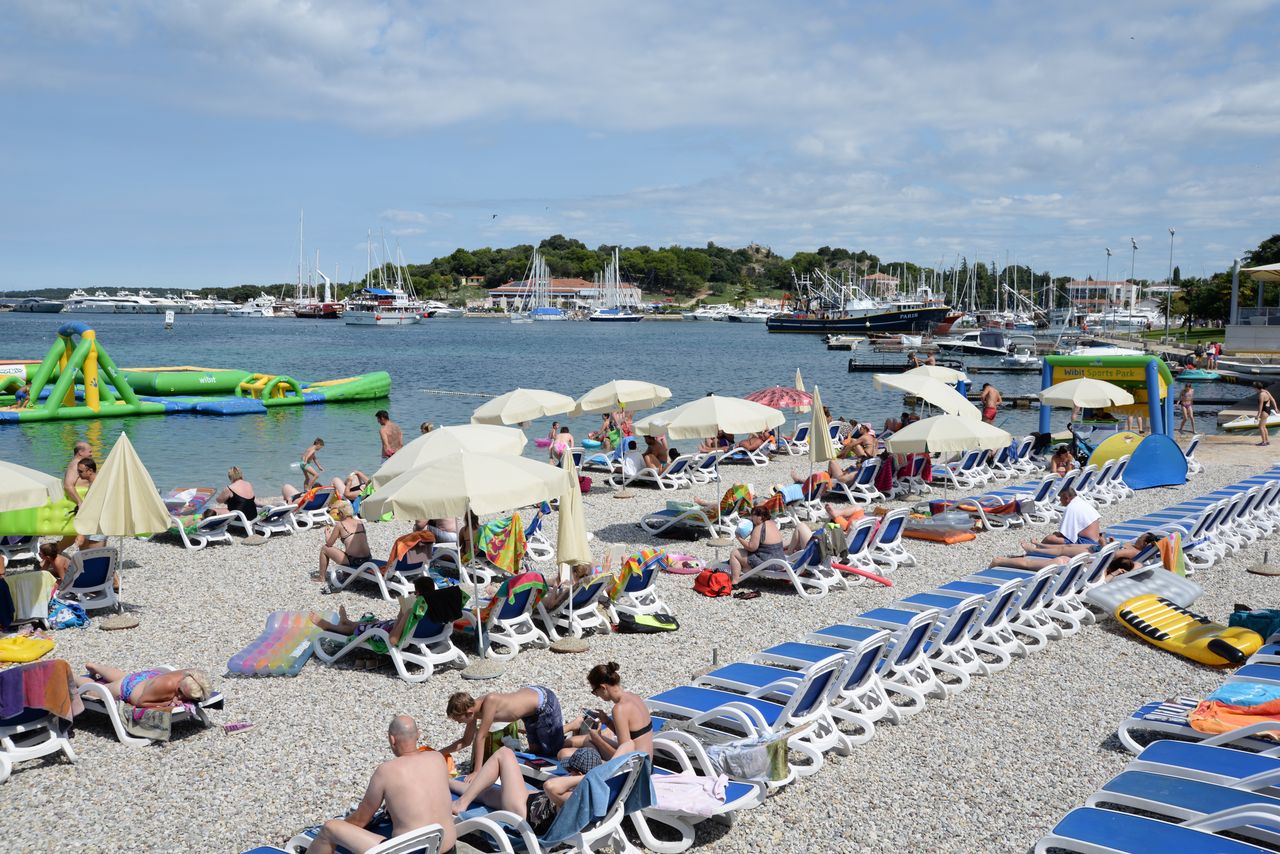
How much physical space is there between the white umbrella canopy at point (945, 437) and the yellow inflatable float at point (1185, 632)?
4.29 meters

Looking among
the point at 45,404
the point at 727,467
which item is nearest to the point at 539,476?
the point at 727,467

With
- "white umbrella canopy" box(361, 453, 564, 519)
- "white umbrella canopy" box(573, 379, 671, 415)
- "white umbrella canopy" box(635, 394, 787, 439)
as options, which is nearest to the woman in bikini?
"white umbrella canopy" box(361, 453, 564, 519)

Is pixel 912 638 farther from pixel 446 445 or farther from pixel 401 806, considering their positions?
pixel 446 445

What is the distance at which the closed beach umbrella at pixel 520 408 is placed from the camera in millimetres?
14750

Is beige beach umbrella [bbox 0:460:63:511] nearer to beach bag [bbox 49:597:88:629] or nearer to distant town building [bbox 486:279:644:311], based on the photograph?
beach bag [bbox 49:597:88:629]

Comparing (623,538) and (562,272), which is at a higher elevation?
(562,272)

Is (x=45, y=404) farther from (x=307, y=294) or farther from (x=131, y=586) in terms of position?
(x=307, y=294)

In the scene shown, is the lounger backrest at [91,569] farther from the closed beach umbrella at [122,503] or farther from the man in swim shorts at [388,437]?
the man in swim shorts at [388,437]

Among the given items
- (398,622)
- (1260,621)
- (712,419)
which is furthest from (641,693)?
(712,419)

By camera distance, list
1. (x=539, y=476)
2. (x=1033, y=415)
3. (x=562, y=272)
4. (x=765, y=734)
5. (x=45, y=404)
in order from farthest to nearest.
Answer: (x=562, y=272) < (x=1033, y=415) < (x=45, y=404) < (x=539, y=476) < (x=765, y=734)

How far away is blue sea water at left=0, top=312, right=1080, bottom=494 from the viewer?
22859mm

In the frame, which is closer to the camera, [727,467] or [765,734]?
[765,734]

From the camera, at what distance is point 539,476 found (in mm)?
7957

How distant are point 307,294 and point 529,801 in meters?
164
